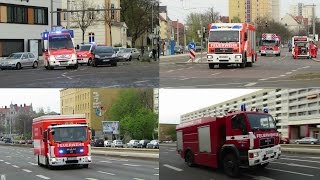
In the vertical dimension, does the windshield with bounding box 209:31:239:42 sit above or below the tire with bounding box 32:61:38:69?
above

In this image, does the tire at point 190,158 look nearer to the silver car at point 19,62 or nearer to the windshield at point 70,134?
the windshield at point 70,134

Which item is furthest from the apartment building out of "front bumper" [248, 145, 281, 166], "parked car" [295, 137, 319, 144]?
"front bumper" [248, 145, 281, 166]

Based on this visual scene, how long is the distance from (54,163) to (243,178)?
7.29 m

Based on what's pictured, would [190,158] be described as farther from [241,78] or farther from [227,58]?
[227,58]

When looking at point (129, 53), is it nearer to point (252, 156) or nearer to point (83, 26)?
point (83, 26)

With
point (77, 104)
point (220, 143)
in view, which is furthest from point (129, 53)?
point (220, 143)

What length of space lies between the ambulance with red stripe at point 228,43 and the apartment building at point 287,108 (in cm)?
1104

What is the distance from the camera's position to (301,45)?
106 ft

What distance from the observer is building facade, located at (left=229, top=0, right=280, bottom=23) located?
818 inches

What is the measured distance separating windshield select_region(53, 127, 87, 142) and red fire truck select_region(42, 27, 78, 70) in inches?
264

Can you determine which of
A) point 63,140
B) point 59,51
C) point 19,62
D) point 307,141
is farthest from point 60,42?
point 307,141

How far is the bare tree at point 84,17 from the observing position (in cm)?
3941

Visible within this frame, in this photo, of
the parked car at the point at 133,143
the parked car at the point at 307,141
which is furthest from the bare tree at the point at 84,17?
the parked car at the point at 307,141

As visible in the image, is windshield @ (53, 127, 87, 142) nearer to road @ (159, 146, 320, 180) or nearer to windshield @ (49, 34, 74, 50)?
road @ (159, 146, 320, 180)
